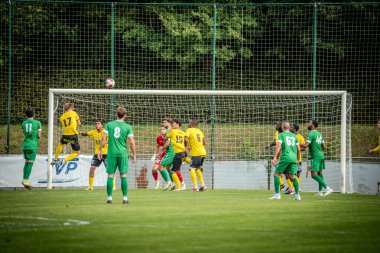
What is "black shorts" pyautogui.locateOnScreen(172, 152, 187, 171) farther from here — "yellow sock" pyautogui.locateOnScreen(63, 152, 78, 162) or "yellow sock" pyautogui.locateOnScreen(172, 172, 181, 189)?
"yellow sock" pyautogui.locateOnScreen(63, 152, 78, 162)

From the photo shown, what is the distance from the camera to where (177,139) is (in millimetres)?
23953

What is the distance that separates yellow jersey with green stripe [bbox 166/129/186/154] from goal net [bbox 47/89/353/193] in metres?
1.29

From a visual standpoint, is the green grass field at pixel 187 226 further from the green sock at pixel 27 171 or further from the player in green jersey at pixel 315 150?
the green sock at pixel 27 171

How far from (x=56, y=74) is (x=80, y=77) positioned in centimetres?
115

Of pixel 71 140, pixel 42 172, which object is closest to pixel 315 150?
A: pixel 71 140

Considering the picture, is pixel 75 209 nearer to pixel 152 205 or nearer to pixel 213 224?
pixel 152 205

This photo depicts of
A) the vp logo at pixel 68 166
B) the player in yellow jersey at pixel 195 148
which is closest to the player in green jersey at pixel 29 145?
the vp logo at pixel 68 166

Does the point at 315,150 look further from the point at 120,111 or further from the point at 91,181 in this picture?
the point at 120,111

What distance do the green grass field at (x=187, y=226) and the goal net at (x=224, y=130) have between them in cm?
841

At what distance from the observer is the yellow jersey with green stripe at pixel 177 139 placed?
23.8 meters

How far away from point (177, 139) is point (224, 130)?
15.4ft

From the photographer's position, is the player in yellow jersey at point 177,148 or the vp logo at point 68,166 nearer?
the player in yellow jersey at point 177,148

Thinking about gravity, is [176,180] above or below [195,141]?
below

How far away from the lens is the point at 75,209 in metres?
14.8
